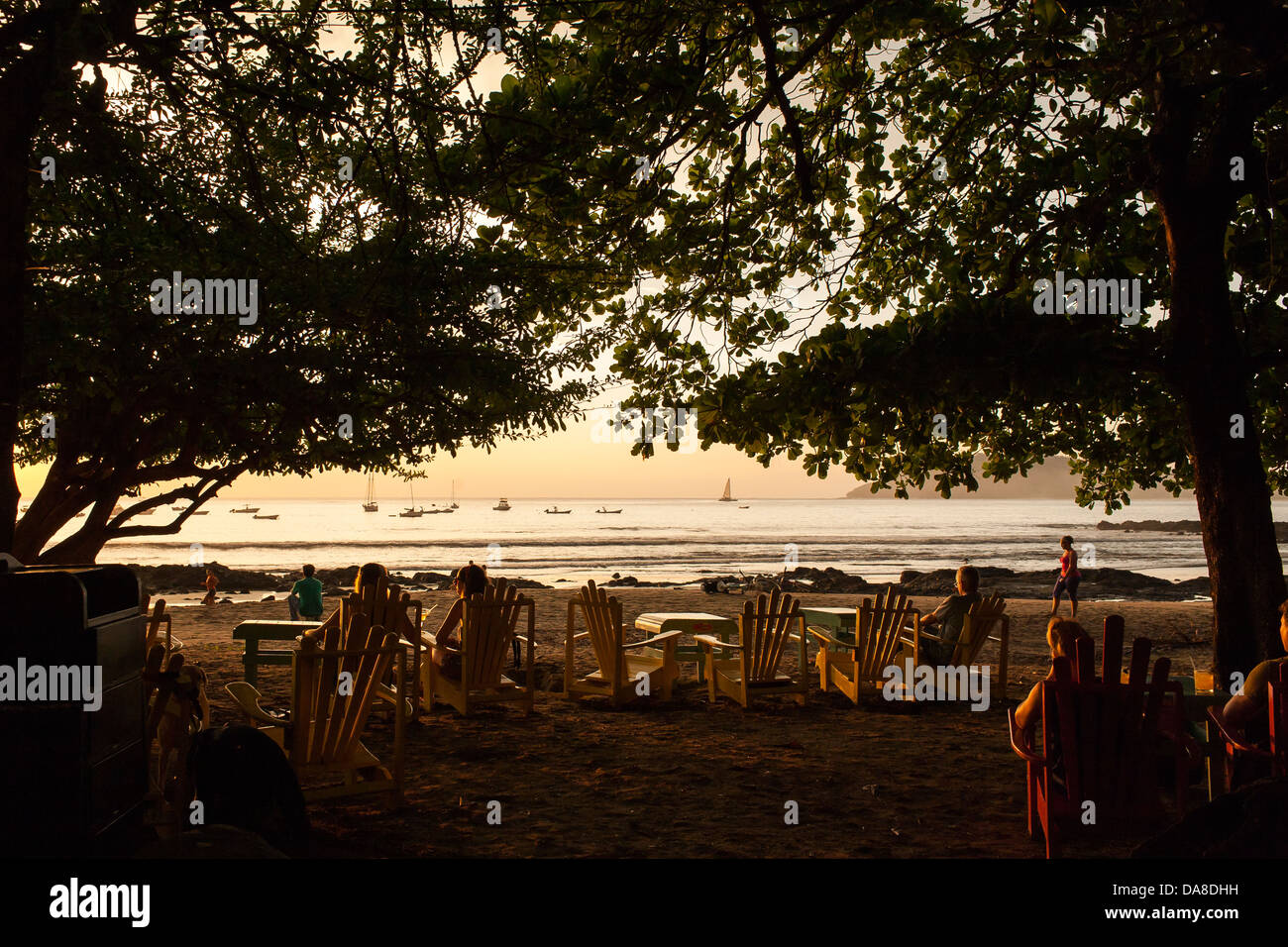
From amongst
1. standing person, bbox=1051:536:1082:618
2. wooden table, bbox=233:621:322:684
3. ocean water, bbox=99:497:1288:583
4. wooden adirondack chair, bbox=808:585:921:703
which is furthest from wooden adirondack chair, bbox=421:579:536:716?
ocean water, bbox=99:497:1288:583

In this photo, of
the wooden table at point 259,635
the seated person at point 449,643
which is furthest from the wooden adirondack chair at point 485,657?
the wooden table at point 259,635

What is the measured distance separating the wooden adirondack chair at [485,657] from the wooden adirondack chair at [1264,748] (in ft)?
17.0

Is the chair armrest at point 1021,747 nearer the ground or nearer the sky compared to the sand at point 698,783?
nearer the sky

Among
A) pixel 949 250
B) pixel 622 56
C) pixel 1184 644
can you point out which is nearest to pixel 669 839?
pixel 622 56

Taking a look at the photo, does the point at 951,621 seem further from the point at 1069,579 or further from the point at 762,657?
the point at 1069,579

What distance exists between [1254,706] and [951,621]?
4604mm

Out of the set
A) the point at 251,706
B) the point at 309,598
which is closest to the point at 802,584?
the point at 309,598

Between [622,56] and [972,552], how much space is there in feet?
182

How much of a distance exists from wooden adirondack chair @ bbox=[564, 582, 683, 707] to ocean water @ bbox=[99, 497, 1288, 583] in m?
25.9

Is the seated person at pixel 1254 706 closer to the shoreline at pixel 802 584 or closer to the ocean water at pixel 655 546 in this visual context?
the shoreline at pixel 802 584

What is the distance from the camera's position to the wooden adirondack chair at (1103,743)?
4.44m

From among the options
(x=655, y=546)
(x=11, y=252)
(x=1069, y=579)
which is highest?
(x=11, y=252)

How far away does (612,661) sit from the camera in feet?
29.5

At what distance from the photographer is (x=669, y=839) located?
16.4 feet
